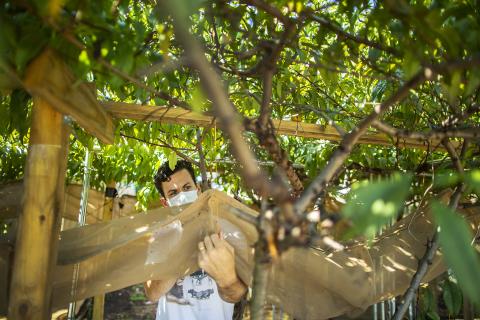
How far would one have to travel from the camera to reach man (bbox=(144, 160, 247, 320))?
1.78 metres

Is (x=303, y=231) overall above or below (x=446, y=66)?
below

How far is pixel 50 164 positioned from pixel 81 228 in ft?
1.39

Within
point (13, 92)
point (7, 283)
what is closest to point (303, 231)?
point (13, 92)

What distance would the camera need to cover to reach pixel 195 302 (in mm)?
2250

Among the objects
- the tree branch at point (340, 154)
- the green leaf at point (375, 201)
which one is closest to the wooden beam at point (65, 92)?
the tree branch at point (340, 154)

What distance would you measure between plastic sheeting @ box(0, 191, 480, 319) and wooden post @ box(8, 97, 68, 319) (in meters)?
0.26

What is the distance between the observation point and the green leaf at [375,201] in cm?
49

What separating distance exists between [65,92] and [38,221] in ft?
1.34

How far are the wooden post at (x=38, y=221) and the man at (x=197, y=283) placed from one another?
58cm

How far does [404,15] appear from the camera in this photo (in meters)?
0.87

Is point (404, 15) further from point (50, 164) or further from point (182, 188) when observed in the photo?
point (182, 188)

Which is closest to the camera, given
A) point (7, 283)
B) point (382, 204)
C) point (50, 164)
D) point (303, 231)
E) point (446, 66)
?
point (382, 204)

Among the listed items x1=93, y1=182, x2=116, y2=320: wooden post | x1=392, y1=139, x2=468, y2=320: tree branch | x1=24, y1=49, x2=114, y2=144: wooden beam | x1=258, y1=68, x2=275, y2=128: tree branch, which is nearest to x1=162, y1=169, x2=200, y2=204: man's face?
x1=24, y1=49, x2=114, y2=144: wooden beam

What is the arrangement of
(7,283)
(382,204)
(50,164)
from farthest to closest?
(7,283)
(50,164)
(382,204)
